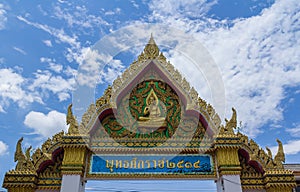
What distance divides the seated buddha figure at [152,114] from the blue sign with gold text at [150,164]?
1178 mm

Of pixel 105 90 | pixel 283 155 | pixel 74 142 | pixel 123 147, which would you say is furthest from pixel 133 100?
pixel 283 155

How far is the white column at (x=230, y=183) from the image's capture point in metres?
9.44

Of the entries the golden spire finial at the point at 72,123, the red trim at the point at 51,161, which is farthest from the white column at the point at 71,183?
the golden spire finial at the point at 72,123

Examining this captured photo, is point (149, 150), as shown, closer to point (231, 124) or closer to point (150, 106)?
point (150, 106)

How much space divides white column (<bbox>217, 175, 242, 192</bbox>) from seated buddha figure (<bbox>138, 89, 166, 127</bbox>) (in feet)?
9.09

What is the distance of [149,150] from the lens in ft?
33.4

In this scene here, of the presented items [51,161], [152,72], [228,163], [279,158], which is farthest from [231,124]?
[51,161]

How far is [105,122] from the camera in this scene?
10.8 meters

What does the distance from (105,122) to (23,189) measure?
345cm

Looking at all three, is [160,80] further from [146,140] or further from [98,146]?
[98,146]

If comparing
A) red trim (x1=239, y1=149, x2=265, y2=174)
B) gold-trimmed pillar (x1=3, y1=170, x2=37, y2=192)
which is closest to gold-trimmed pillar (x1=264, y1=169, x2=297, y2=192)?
red trim (x1=239, y1=149, x2=265, y2=174)

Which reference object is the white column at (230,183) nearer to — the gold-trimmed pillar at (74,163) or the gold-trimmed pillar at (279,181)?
the gold-trimmed pillar at (279,181)

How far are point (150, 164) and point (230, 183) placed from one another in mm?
2684

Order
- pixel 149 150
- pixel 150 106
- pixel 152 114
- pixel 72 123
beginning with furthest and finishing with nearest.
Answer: pixel 150 106 → pixel 152 114 → pixel 72 123 → pixel 149 150
